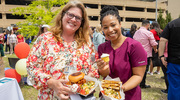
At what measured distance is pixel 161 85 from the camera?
17.3 ft

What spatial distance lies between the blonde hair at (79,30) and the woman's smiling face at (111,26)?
0.35m

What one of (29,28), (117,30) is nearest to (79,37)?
(117,30)

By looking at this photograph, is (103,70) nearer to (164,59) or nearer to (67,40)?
(67,40)

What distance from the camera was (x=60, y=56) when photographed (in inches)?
65.2

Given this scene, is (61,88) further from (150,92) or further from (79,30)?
(150,92)

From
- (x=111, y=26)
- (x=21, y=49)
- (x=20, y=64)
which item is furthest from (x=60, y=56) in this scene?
(x=21, y=49)

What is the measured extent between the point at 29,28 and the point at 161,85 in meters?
8.13

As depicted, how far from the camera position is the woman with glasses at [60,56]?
5.24 feet

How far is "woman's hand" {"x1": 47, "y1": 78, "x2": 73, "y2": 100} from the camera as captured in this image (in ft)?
4.88

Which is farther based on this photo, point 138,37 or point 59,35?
point 138,37

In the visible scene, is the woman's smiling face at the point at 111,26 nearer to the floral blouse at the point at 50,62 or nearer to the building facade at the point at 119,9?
the floral blouse at the point at 50,62

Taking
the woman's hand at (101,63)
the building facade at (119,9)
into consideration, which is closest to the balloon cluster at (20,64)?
the woman's hand at (101,63)

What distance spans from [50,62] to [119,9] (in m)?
42.7

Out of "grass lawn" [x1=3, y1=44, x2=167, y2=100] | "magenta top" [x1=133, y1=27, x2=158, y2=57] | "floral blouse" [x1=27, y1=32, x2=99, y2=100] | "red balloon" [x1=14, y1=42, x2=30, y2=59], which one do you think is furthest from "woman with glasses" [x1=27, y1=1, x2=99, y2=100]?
"magenta top" [x1=133, y1=27, x2=158, y2=57]
